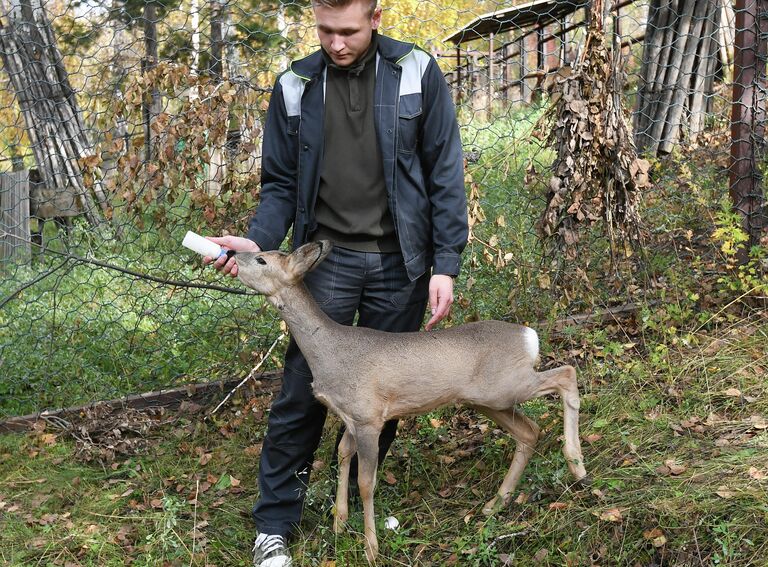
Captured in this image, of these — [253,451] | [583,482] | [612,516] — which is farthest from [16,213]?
[612,516]

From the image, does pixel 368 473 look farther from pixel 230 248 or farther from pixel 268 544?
pixel 230 248

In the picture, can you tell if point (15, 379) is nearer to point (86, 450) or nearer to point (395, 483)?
point (86, 450)

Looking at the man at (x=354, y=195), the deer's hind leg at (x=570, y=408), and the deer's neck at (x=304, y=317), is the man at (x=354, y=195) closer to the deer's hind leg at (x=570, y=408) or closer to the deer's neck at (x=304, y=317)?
the deer's neck at (x=304, y=317)

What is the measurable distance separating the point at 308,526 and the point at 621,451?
A: 1511 mm

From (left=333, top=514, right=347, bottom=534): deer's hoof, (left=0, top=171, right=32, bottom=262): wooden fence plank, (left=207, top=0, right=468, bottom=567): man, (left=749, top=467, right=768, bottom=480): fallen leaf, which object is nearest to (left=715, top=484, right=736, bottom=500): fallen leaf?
(left=749, top=467, right=768, bottom=480): fallen leaf

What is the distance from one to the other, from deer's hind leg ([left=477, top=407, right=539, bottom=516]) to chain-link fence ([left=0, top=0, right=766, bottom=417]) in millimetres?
1417

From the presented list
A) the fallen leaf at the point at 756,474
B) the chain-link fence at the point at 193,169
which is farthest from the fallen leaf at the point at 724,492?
the chain-link fence at the point at 193,169

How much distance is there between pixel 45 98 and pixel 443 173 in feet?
13.2

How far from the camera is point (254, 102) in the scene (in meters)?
4.94

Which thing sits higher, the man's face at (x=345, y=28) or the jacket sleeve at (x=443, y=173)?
the man's face at (x=345, y=28)

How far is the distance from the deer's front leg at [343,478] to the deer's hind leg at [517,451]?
0.63 metres

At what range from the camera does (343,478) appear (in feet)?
11.7

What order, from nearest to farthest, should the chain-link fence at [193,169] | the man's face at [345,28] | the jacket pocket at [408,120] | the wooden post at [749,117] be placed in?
the man's face at [345,28] < the jacket pocket at [408,120] < the chain-link fence at [193,169] < the wooden post at [749,117]

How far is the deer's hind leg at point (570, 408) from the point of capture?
349 cm
